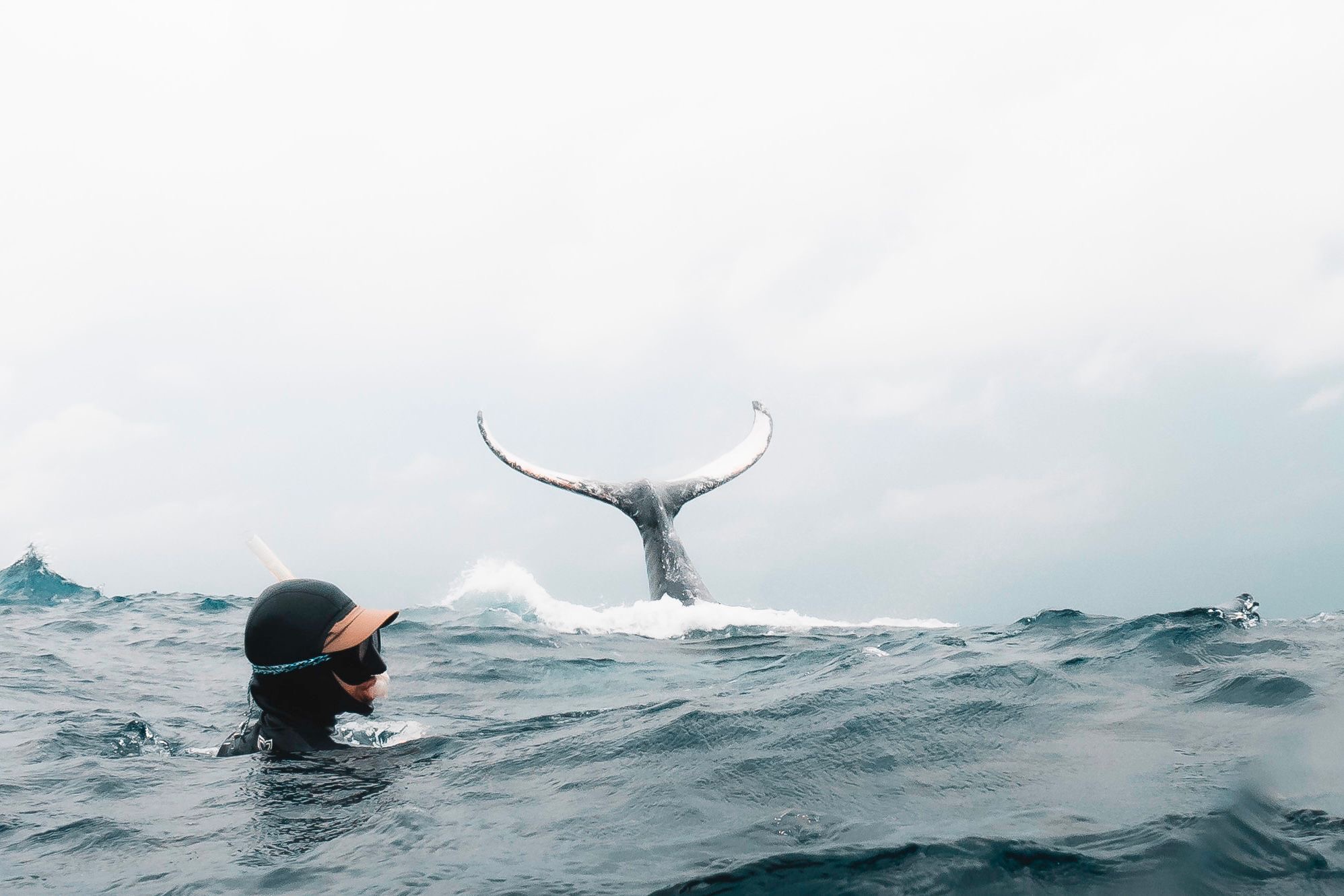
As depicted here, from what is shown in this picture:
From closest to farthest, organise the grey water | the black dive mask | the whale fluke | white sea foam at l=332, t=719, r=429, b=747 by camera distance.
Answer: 1. the grey water
2. the black dive mask
3. white sea foam at l=332, t=719, r=429, b=747
4. the whale fluke

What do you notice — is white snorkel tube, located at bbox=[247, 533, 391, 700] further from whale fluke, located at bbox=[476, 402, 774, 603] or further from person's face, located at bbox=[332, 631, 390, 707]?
whale fluke, located at bbox=[476, 402, 774, 603]

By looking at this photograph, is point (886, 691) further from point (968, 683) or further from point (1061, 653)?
point (1061, 653)

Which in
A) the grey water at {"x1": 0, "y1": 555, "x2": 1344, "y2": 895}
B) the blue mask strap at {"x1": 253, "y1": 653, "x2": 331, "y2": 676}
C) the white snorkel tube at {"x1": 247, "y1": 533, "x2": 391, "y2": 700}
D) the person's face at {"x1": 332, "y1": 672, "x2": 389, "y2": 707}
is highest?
the white snorkel tube at {"x1": 247, "y1": 533, "x2": 391, "y2": 700}

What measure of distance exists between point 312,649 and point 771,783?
2.57 m

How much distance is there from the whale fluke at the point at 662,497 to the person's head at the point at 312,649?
9.99 meters

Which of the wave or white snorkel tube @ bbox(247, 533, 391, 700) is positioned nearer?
white snorkel tube @ bbox(247, 533, 391, 700)

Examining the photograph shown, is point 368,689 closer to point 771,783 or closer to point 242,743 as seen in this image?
point 242,743

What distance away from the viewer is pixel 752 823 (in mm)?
3656

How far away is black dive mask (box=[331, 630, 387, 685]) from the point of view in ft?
17.3

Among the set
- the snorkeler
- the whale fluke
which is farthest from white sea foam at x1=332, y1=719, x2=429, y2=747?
the whale fluke

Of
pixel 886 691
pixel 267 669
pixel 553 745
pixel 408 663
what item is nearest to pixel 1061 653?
pixel 886 691

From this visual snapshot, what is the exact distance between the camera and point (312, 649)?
5.13 meters

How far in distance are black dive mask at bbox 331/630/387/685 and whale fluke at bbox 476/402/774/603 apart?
390 inches

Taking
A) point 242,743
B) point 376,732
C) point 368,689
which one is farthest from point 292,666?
point 376,732
